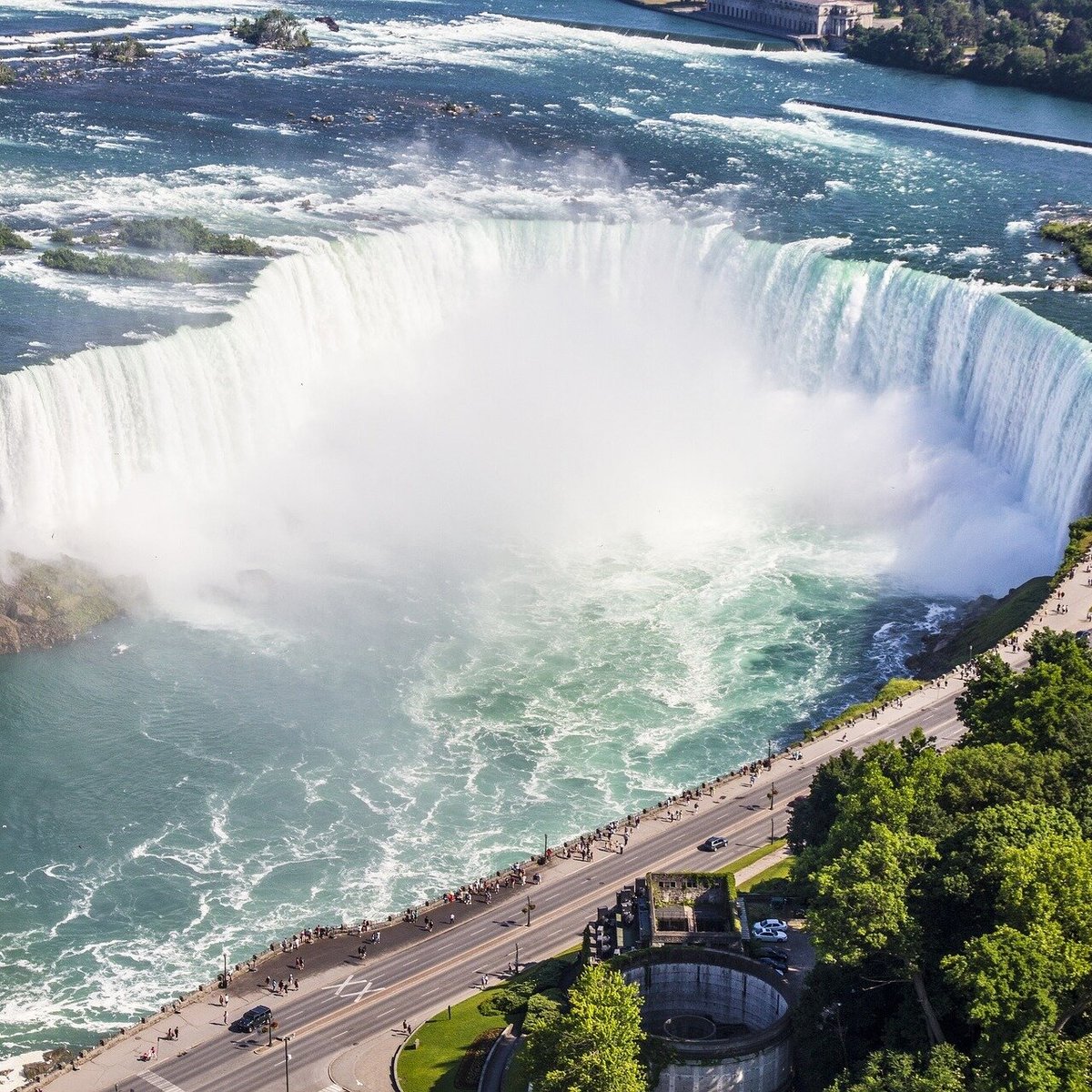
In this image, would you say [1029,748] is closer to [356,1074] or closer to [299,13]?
[356,1074]

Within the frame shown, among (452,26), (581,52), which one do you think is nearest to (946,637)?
(581,52)

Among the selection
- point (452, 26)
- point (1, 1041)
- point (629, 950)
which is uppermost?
point (452, 26)

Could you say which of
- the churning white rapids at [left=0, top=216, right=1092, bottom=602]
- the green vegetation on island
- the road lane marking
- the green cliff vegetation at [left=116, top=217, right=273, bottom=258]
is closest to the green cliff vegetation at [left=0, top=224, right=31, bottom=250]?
the green cliff vegetation at [left=116, top=217, right=273, bottom=258]

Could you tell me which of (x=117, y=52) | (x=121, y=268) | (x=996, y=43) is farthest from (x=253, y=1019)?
(x=996, y=43)

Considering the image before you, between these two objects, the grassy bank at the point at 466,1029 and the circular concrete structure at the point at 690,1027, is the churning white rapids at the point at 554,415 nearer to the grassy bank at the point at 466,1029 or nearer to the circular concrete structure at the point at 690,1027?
the grassy bank at the point at 466,1029

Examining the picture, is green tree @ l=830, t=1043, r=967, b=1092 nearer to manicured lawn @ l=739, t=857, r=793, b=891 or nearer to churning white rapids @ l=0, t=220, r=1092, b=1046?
manicured lawn @ l=739, t=857, r=793, b=891

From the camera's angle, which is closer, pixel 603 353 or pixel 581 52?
pixel 603 353

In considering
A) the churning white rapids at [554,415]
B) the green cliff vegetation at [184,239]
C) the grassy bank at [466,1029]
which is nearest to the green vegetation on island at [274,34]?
the churning white rapids at [554,415]
